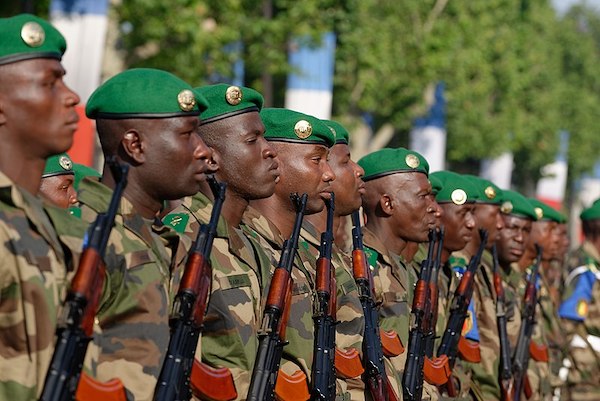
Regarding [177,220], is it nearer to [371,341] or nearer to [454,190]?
[371,341]

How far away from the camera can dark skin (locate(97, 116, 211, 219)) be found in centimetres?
425

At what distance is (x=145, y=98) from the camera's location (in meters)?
4.25

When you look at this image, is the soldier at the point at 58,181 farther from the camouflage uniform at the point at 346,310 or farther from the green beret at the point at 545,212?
the green beret at the point at 545,212

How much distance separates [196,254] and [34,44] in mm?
912

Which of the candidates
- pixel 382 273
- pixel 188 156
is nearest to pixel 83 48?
pixel 382 273

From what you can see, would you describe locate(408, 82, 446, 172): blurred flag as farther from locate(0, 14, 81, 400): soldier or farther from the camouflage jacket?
locate(0, 14, 81, 400): soldier

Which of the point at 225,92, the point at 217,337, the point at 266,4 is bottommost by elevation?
the point at 217,337

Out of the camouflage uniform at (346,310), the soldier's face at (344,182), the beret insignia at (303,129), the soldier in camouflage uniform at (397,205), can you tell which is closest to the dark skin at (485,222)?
the soldier in camouflage uniform at (397,205)

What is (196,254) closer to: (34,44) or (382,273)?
(34,44)

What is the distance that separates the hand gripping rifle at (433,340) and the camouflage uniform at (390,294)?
238 millimetres

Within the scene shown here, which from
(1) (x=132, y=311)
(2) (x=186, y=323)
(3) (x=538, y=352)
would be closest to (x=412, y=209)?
(3) (x=538, y=352)

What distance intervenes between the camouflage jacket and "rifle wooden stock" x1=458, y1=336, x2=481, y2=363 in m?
3.90

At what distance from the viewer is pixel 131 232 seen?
13.2ft

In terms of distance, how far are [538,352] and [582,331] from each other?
1.03m
